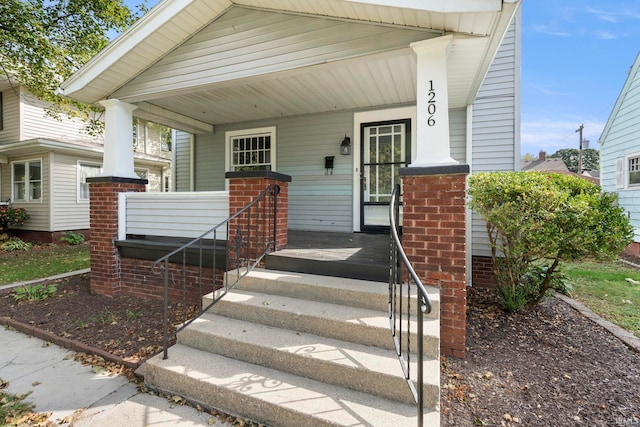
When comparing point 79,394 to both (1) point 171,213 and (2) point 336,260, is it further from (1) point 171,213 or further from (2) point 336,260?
(1) point 171,213

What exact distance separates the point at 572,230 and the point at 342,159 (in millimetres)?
3556

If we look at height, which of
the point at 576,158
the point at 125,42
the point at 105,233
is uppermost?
the point at 576,158

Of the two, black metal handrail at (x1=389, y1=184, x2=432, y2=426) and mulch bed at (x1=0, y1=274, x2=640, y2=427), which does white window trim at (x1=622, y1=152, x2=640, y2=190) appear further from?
black metal handrail at (x1=389, y1=184, x2=432, y2=426)

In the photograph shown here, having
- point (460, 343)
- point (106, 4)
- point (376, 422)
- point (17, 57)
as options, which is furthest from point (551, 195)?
point (17, 57)

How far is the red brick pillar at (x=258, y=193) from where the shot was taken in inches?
144

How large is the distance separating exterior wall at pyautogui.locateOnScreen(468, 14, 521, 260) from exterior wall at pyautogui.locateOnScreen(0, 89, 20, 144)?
43.7 ft

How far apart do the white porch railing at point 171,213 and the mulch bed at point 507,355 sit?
1.04 metres

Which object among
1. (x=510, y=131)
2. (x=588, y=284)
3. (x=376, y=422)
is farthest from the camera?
(x=588, y=284)

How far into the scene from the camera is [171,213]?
4555 millimetres

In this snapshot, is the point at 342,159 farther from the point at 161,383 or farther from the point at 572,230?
the point at 161,383

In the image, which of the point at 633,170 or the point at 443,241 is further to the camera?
the point at 633,170

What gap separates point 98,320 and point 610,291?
24.0ft

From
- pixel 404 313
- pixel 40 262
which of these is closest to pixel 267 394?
pixel 404 313

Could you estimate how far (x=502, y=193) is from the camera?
3.51 m
